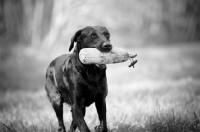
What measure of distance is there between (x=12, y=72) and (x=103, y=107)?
9.36 metres

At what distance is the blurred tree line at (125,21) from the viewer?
69.8 ft

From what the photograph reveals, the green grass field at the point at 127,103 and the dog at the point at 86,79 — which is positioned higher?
the dog at the point at 86,79

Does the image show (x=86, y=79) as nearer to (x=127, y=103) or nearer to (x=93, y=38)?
(x=93, y=38)

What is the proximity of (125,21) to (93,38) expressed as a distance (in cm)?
3193

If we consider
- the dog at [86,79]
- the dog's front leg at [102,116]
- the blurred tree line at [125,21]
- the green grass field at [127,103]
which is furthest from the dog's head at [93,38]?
the blurred tree line at [125,21]

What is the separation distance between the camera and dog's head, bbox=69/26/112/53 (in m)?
3.21

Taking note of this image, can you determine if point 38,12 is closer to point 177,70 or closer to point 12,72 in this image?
point 12,72

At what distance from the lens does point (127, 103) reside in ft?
18.5

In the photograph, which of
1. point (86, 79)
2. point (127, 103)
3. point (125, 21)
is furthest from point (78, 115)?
point (125, 21)

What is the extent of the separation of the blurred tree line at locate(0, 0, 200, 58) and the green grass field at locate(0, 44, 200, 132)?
6988 millimetres

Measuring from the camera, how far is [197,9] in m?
26.9

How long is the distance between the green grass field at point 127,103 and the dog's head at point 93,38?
128 cm

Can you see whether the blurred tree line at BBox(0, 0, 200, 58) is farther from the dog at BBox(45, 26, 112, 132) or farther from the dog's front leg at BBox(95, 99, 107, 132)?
the dog's front leg at BBox(95, 99, 107, 132)

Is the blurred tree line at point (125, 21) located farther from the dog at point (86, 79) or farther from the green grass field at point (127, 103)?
the dog at point (86, 79)
